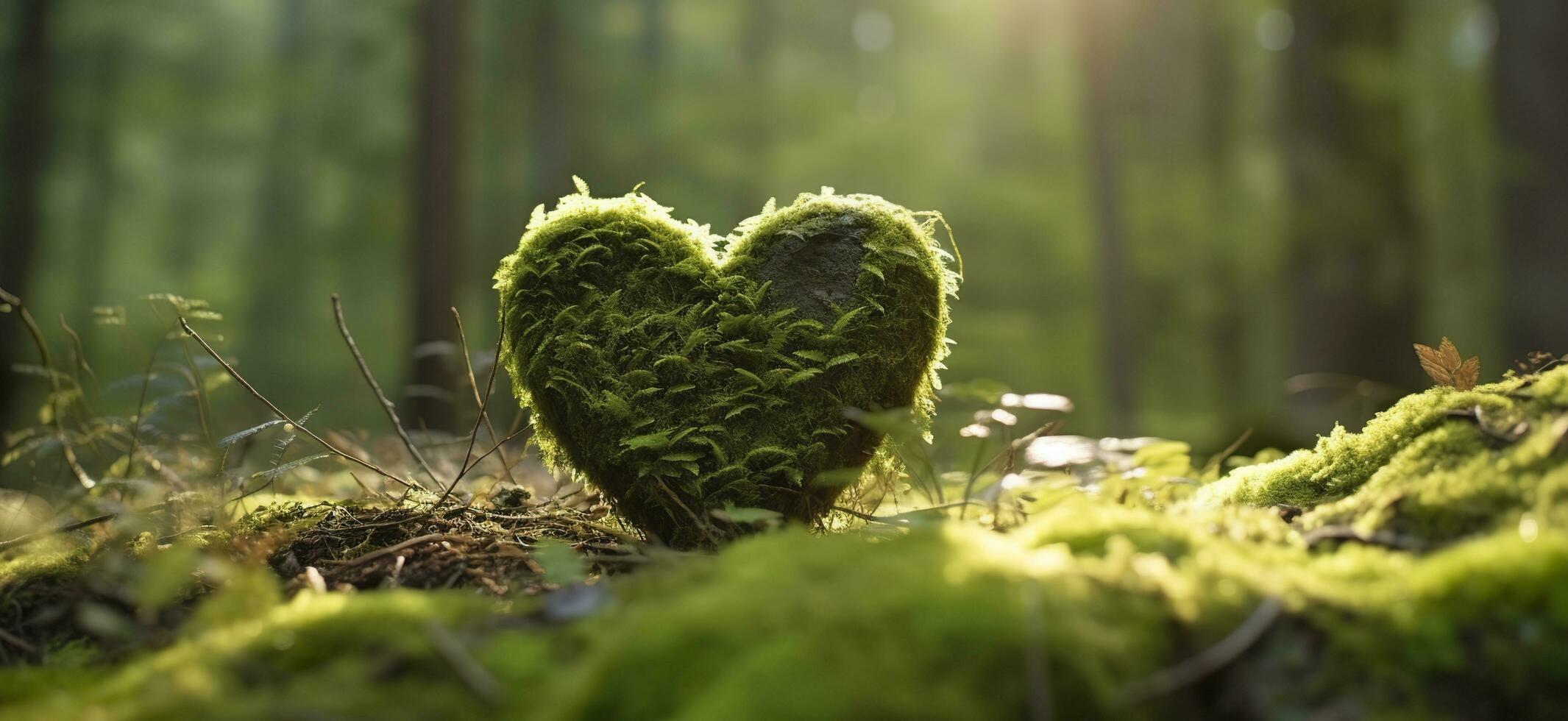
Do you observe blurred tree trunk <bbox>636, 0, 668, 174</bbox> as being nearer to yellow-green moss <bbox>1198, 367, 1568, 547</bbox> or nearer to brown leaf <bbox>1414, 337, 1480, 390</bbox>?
yellow-green moss <bbox>1198, 367, 1568, 547</bbox>

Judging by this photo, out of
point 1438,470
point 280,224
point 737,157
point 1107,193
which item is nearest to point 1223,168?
point 1107,193

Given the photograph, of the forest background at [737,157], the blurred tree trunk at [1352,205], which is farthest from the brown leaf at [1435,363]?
the forest background at [737,157]

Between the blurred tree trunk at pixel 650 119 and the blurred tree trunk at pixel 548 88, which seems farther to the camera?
the blurred tree trunk at pixel 650 119

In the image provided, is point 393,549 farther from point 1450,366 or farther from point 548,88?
point 548,88

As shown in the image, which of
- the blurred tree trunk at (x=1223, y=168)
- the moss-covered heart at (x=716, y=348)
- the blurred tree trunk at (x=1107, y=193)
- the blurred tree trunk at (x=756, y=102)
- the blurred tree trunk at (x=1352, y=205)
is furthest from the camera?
the blurred tree trunk at (x=756, y=102)

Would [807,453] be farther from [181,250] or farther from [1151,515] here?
→ [181,250]

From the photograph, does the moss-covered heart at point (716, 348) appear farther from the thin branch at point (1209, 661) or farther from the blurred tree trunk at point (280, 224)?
the blurred tree trunk at point (280, 224)

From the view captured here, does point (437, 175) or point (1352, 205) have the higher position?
point (437, 175)
